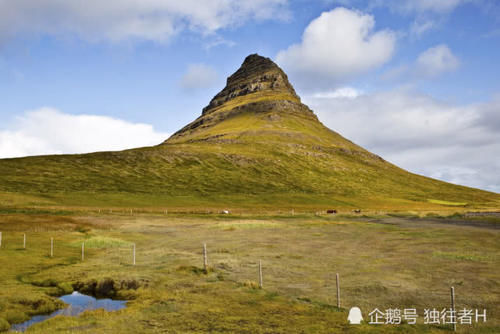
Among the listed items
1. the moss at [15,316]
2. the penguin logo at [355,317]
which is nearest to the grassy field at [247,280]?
the moss at [15,316]

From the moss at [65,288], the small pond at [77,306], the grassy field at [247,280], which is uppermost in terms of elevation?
the grassy field at [247,280]

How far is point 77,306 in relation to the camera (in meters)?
27.0

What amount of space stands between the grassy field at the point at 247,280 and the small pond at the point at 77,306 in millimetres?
823

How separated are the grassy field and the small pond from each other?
0.82 metres

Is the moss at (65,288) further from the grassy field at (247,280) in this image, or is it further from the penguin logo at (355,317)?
the penguin logo at (355,317)

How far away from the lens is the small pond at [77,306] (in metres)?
23.0

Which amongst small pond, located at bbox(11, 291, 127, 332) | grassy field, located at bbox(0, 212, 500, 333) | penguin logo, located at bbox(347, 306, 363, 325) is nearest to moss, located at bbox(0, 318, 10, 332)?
grassy field, located at bbox(0, 212, 500, 333)

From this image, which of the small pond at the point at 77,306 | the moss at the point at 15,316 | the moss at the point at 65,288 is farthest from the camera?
the moss at the point at 65,288

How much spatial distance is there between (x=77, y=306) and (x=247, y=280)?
38.9 ft

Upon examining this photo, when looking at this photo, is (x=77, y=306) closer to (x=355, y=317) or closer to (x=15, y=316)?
(x=15, y=316)

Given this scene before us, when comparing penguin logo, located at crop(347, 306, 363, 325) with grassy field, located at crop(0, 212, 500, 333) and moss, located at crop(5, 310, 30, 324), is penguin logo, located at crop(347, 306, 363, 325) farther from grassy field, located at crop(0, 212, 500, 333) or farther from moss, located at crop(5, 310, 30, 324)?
moss, located at crop(5, 310, 30, 324)

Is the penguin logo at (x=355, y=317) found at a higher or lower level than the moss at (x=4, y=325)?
higher

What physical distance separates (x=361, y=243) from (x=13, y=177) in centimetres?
14430

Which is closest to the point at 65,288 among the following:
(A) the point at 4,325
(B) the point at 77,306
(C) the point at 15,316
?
(B) the point at 77,306
